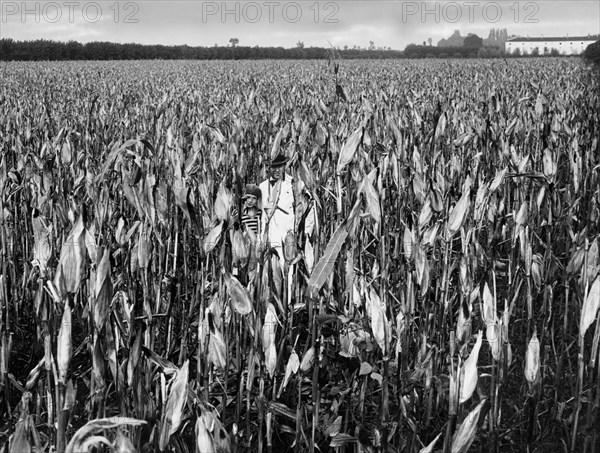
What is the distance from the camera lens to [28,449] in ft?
2.96

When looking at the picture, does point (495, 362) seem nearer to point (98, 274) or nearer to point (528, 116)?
point (98, 274)

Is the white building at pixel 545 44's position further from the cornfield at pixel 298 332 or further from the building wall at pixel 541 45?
the cornfield at pixel 298 332

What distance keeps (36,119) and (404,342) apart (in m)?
4.74

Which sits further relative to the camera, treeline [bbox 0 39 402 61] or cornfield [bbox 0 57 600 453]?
treeline [bbox 0 39 402 61]

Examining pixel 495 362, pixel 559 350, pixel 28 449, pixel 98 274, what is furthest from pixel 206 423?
pixel 559 350

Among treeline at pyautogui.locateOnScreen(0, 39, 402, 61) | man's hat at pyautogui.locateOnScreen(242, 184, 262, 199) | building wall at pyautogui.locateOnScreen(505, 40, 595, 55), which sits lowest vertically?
man's hat at pyautogui.locateOnScreen(242, 184, 262, 199)

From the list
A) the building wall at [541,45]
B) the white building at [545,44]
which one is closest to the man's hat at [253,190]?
the white building at [545,44]

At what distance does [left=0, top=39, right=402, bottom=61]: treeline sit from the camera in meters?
45.0

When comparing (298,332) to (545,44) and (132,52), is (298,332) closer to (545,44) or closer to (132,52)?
(132,52)

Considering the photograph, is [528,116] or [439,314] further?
[528,116]

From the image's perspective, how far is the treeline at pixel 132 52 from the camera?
45.0 m

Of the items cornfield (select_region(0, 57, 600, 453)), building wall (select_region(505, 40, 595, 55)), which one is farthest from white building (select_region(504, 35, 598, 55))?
cornfield (select_region(0, 57, 600, 453))

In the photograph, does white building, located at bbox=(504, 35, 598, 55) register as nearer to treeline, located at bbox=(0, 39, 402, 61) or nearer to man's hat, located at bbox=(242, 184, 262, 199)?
treeline, located at bbox=(0, 39, 402, 61)

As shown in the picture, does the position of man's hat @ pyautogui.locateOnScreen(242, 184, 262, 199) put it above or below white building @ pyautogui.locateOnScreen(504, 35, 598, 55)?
below
